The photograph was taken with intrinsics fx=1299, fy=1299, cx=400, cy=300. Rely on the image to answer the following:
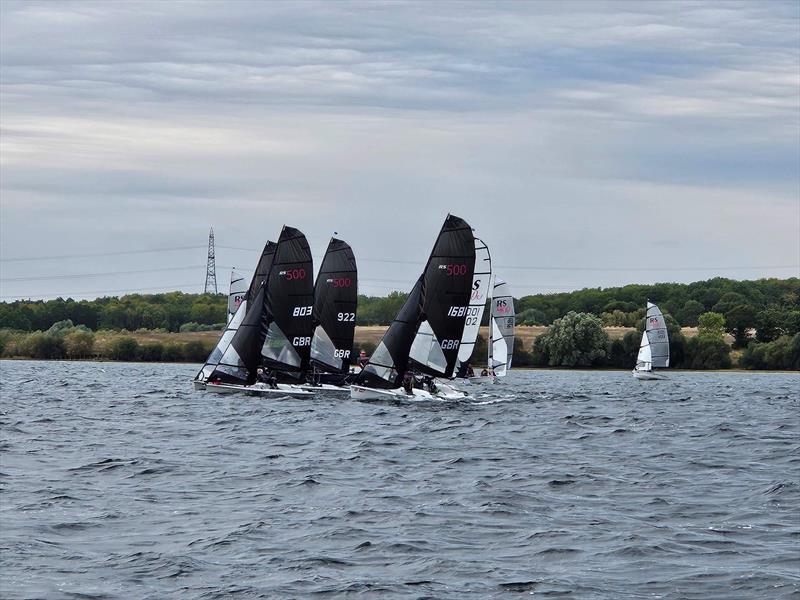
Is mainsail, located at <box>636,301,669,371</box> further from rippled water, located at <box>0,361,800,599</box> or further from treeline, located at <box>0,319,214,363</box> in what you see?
rippled water, located at <box>0,361,800,599</box>

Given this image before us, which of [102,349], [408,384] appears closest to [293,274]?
[408,384]

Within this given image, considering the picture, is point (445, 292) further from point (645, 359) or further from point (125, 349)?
point (125, 349)

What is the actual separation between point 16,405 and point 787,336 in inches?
3689

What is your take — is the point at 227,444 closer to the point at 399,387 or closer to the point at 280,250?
the point at 399,387

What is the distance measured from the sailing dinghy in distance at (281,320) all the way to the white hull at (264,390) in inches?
2.5

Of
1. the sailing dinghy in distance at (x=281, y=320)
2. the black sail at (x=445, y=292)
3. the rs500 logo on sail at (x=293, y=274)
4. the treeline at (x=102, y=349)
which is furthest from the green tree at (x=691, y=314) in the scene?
the black sail at (x=445, y=292)

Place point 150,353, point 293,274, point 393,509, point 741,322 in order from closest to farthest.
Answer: point 393,509, point 293,274, point 741,322, point 150,353

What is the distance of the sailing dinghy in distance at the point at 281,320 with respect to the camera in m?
53.2

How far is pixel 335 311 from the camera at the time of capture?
5794 centimetres

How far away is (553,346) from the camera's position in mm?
122688

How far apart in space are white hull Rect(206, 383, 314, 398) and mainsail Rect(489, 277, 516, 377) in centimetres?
3426

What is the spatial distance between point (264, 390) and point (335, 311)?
724 cm

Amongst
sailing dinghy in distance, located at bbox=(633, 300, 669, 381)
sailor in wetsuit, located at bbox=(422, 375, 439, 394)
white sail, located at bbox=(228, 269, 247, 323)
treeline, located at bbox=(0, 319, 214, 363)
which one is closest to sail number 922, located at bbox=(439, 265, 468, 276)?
sailor in wetsuit, located at bbox=(422, 375, 439, 394)

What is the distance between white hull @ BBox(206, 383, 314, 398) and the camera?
5184 centimetres
